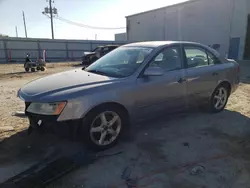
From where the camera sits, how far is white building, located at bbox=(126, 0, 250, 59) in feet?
67.4

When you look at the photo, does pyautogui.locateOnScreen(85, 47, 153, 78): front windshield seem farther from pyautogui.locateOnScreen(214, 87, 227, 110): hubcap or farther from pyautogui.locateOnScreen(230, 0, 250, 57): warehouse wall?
pyautogui.locateOnScreen(230, 0, 250, 57): warehouse wall

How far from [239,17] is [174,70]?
19.9m

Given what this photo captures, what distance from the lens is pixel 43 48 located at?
24.9 m

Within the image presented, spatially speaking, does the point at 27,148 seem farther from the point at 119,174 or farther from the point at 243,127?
the point at 243,127

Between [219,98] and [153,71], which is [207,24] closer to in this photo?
[219,98]

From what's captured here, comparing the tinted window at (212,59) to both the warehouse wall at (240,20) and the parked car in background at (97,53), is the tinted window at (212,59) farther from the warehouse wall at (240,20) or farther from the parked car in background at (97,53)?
the warehouse wall at (240,20)

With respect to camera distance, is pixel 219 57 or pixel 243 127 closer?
pixel 243 127

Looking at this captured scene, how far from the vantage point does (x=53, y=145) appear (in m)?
3.59

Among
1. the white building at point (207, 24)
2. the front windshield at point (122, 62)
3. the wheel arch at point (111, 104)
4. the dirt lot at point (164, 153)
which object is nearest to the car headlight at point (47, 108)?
the wheel arch at point (111, 104)

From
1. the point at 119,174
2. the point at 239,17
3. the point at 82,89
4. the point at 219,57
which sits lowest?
the point at 119,174

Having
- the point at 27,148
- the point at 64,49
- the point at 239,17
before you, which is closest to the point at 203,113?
the point at 27,148

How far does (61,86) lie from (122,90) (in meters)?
0.87

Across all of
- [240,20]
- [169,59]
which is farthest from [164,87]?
[240,20]

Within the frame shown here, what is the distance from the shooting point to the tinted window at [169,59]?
397 centimetres
